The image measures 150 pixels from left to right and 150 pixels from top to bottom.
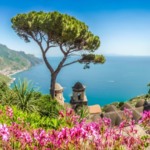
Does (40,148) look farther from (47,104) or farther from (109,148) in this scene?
(47,104)

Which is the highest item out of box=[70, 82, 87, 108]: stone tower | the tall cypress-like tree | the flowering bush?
the tall cypress-like tree

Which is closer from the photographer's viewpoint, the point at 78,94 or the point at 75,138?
the point at 75,138

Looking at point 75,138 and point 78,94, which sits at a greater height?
point 78,94

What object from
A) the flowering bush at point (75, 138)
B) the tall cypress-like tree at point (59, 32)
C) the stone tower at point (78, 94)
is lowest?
the flowering bush at point (75, 138)

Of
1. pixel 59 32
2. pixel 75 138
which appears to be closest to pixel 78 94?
pixel 59 32

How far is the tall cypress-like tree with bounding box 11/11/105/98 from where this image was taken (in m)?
29.0

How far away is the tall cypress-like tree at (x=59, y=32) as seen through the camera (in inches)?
1141

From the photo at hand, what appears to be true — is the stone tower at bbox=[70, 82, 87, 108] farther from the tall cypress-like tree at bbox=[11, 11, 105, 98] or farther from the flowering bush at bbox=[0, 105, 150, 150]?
the flowering bush at bbox=[0, 105, 150, 150]

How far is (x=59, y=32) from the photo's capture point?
29.2m

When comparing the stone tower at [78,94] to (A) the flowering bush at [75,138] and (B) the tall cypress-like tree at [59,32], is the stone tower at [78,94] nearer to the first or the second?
(B) the tall cypress-like tree at [59,32]

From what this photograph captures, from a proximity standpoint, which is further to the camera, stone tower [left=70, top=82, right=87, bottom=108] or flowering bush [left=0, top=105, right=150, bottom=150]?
stone tower [left=70, top=82, right=87, bottom=108]

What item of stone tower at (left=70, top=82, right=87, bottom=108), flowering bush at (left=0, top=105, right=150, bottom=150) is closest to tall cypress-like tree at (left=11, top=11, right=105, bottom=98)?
stone tower at (left=70, top=82, right=87, bottom=108)

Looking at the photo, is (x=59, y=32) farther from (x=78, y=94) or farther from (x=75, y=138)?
(x=75, y=138)

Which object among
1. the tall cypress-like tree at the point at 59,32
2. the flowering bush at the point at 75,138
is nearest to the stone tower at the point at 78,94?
the tall cypress-like tree at the point at 59,32
